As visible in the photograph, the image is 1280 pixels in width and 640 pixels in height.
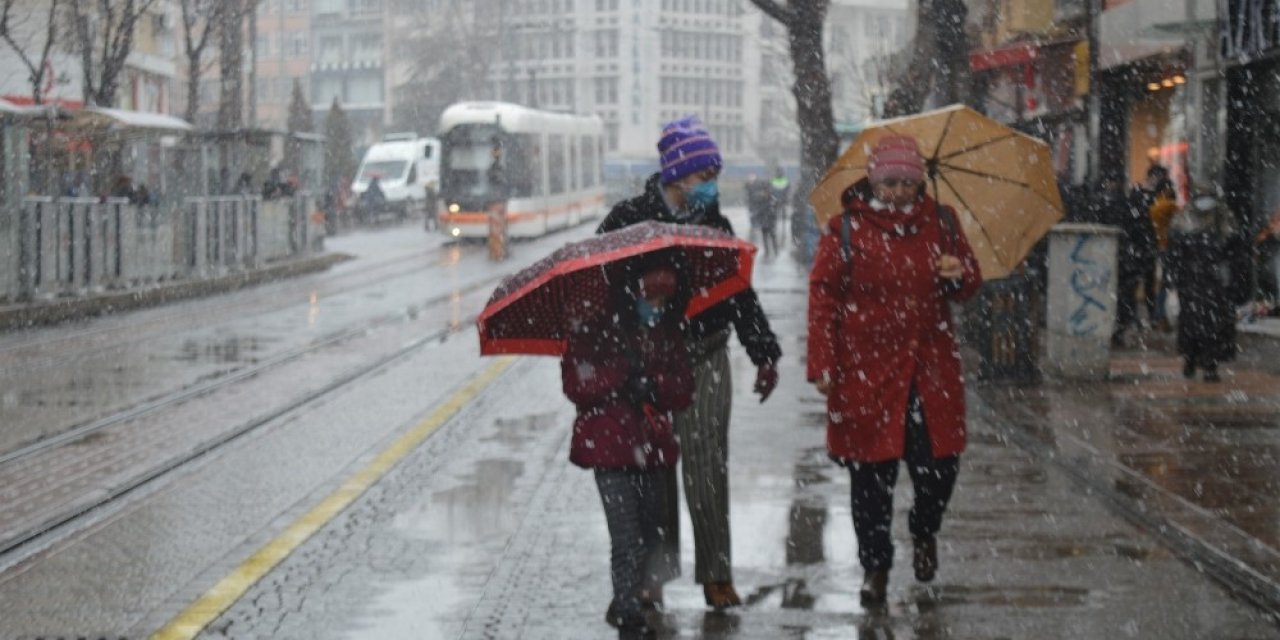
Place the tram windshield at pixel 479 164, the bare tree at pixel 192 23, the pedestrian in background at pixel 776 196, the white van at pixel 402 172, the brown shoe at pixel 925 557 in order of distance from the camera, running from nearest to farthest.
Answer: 1. the brown shoe at pixel 925 557
2. the pedestrian in background at pixel 776 196
3. the bare tree at pixel 192 23
4. the tram windshield at pixel 479 164
5. the white van at pixel 402 172

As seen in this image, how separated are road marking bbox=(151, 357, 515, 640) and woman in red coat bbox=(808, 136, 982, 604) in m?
2.26

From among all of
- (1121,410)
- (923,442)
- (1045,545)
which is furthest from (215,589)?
(1121,410)

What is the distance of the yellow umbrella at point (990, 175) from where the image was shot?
32.2 ft

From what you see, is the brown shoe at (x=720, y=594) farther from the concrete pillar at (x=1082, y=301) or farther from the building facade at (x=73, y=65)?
the building facade at (x=73, y=65)

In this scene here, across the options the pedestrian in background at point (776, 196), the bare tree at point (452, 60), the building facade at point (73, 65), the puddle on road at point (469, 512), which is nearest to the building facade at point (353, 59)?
the bare tree at point (452, 60)

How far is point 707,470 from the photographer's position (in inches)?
271

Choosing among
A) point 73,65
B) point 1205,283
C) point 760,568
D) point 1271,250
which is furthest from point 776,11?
point 73,65

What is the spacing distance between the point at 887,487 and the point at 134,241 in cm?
2322

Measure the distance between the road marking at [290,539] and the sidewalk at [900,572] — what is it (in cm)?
90

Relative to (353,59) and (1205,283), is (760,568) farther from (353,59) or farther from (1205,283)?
(353,59)

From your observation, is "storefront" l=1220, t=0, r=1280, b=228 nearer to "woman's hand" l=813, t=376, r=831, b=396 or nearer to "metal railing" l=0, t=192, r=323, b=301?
"woman's hand" l=813, t=376, r=831, b=396

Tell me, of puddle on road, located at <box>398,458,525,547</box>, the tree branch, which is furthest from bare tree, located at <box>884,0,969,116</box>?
puddle on road, located at <box>398,458,525,547</box>

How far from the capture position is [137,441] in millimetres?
12164

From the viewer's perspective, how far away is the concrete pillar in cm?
1505
